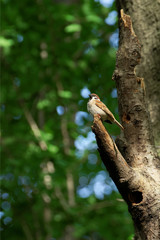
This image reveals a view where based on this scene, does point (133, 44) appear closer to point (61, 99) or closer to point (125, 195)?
point (125, 195)

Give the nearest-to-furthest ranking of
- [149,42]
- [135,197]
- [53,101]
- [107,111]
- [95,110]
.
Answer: [135,197], [149,42], [107,111], [95,110], [53,101]

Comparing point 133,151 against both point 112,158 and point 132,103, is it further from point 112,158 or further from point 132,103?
point 132,103

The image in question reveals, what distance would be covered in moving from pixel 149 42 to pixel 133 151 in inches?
51.4

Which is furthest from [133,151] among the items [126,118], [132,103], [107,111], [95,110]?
[95,110]

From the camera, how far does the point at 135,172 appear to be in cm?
245

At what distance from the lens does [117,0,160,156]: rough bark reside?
10.2 feet

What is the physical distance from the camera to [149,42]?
3.29 m

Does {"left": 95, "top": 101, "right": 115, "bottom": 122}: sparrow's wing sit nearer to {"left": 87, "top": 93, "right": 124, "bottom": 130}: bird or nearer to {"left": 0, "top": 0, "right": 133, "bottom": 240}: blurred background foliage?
{"left": 87, "top": 93, "right": 124, "bottom": 130}: bird

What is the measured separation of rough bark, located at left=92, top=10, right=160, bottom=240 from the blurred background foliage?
342 centimetres

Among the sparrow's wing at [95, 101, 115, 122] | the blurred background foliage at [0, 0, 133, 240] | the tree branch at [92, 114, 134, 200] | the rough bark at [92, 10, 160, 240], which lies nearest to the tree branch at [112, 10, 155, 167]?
the rough bark at [92, 10, 160, 240]

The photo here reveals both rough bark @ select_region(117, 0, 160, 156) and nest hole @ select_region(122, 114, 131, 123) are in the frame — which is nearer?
nest hole @ select_region(122, 114, 131, 123)

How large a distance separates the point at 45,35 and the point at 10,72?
123 cm

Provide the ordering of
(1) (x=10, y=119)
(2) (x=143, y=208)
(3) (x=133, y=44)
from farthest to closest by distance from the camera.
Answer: (1) (x=10, y=119) < (3) (x=133, y=44) < (2) (x=143, y=208)

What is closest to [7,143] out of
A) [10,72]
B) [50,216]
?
[10,72]
